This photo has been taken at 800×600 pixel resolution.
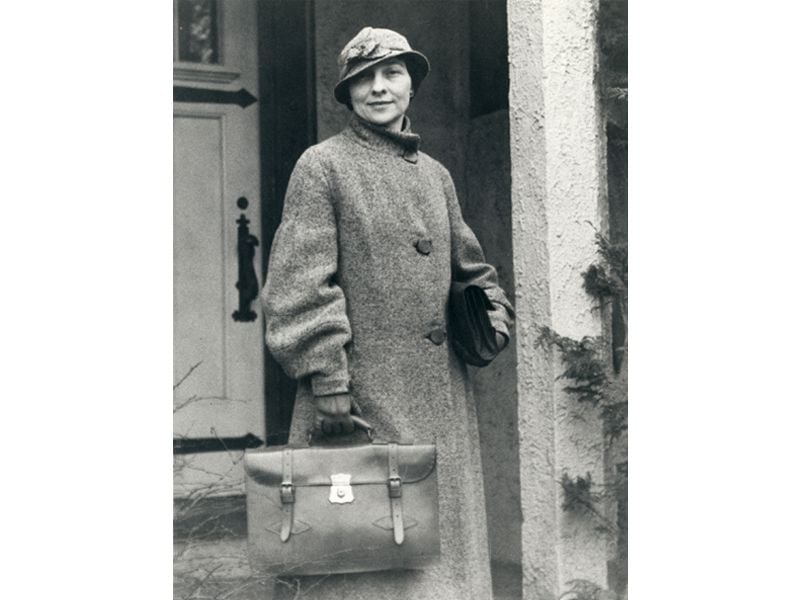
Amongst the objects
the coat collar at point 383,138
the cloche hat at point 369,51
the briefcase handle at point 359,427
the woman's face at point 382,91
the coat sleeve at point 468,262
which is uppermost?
the cloche hat at point 369,51

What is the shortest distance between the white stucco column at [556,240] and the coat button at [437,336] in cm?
54

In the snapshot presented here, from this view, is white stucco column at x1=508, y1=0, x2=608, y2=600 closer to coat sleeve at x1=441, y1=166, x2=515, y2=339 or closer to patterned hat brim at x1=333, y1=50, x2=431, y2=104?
coat sleeve at x1=441, y1=166, x2=515, y2=339

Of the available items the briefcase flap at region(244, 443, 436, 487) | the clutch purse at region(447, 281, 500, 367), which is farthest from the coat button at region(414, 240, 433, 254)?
Result: the briefcase flap at region(244, 443, 436, 487)

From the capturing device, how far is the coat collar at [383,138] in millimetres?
3494

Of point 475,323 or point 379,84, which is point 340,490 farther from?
point 379,84

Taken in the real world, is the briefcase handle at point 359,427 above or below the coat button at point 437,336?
below

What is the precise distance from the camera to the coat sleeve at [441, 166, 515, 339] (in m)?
3.65

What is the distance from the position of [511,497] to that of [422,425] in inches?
69.5

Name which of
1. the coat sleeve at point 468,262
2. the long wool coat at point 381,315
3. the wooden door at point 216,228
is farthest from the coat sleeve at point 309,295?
the wooden door at point 216,228

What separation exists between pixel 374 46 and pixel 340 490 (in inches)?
50.5

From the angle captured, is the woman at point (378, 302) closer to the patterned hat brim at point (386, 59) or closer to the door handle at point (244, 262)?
the patterned hat brim at point (386, 59)

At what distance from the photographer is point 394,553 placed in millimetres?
3314

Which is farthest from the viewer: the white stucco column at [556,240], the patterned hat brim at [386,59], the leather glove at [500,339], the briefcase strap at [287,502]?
the white stucco column at [556,240]

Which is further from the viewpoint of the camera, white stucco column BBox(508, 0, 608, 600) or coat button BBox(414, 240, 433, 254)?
white stucco column BBox(508, 0, 608, 600)
